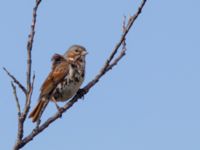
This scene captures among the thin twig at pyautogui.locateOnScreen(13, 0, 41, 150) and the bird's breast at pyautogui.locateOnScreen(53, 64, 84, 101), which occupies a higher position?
the thin twig at pyautogui.locateOnScreen(13, 0, 41, 150)

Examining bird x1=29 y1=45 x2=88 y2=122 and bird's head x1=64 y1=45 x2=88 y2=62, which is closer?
bird x1=29 y1=45 x2=88 y2=122

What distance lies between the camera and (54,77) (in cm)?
766

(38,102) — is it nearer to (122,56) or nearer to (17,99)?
(122,56)

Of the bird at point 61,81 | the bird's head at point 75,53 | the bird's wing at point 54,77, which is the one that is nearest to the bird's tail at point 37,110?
the bird at point 61,81

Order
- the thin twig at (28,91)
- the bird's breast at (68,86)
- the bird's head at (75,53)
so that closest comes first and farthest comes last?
the thin twig at (28,91) < the bird's breast at (68,86) < the bird's head at (75,53)

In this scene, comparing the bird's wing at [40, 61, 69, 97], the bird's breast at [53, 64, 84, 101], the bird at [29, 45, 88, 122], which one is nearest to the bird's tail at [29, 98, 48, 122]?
the bird at [29, 45, 88, 122]

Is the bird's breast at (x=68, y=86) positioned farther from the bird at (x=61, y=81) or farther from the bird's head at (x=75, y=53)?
the bird's head at (x=75, y=53)

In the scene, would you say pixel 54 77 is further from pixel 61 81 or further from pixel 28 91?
pixel 28 91

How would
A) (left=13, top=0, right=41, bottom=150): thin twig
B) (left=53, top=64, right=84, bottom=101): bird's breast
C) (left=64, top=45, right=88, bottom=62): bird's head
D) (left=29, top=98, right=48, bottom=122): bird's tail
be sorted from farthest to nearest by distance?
(left=64, top=45, right=88, bottom=62): bird's head, (left=53, top=64, right=84, bottom=101): bird's breast, (left=29, top=98, right=48, bottom=122): bird's tail, (left=13, top=0, right=41, bottom=150): thin twig

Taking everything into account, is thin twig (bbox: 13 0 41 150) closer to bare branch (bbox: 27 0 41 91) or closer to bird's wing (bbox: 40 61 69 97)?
bare branch (bbox: 27 0 41 91)

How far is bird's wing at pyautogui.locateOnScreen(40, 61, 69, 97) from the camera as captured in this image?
7.38m

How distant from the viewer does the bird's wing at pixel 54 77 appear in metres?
7.38

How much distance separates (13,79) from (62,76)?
13.1ft

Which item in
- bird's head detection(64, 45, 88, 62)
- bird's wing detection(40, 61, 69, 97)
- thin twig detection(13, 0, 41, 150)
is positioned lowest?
bird's head detection(64, 45, 88, 62)
